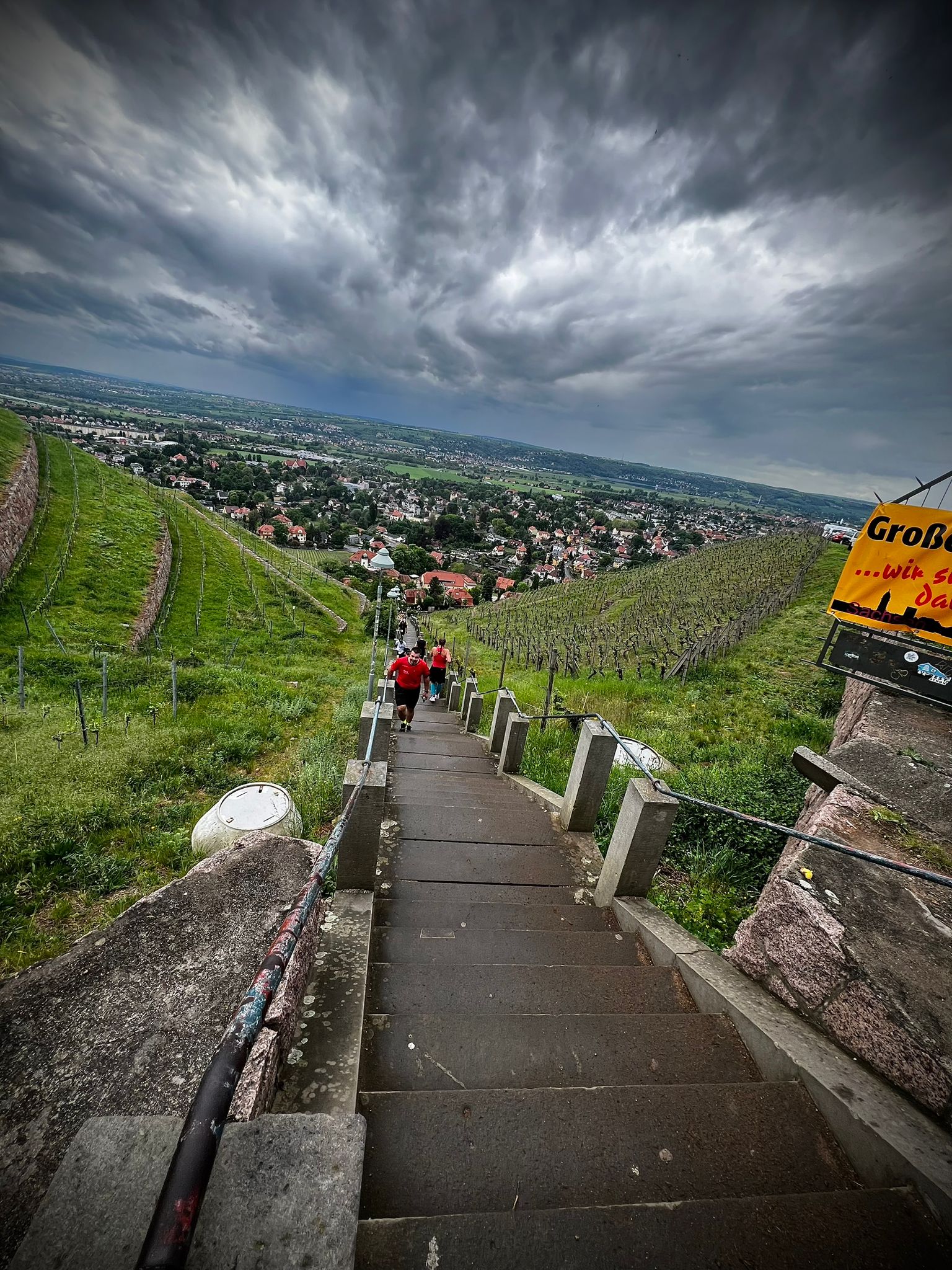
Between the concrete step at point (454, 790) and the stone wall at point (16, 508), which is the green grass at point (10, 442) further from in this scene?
the concrete step at point (454, 790)

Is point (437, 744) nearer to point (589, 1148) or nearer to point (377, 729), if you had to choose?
point (377, 729)

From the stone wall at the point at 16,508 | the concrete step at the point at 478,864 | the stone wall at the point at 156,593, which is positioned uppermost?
the concrete step at the point at 478,864

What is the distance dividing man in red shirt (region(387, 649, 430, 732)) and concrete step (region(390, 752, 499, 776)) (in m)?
1.05

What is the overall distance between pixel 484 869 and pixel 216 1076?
332 cm

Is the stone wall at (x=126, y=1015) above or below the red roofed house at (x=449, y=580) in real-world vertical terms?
above

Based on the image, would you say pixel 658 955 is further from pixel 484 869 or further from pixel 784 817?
pixel 784 817

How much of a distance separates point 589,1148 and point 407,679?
7.24m

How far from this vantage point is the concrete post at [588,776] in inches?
179

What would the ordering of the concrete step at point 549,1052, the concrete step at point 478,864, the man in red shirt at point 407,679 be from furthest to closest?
the man in red shirt at point 407,679, the concrete step at point 478,864, the concrete step at point 549,1052

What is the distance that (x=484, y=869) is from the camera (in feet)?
14.0

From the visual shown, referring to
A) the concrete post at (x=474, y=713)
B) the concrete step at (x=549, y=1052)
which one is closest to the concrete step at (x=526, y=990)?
the concrete step at (x=549, y=1052)

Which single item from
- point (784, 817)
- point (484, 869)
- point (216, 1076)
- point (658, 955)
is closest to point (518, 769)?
point (484, 869)

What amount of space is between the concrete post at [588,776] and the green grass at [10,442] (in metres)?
28.7

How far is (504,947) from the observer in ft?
10.8
